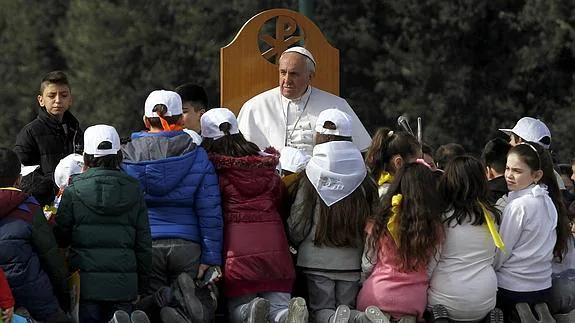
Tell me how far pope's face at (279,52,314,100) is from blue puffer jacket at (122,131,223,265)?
1.79m

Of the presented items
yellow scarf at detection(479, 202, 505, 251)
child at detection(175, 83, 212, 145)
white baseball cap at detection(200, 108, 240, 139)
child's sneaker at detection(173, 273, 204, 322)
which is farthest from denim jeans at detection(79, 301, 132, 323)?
yellow scarf at detection(479, 202, 505, 251)

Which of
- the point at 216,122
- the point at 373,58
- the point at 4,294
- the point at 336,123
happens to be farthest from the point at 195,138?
the point at 373,58

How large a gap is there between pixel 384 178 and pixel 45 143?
224 centimetres

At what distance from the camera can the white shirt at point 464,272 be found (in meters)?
6.57

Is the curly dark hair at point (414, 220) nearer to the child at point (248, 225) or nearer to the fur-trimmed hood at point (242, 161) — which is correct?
the child at point (248, 225)

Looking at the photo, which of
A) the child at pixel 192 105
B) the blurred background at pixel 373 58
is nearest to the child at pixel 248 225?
the child at pixel 192 105

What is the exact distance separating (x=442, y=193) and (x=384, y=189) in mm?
445

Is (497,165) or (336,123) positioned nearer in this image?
(336,123)

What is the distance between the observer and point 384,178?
7172 mm

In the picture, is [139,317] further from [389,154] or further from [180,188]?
[389,154]

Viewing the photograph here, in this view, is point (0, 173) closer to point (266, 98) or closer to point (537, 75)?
point (266, 98)

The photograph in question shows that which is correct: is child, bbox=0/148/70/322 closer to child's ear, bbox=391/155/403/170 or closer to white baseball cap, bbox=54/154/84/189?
white baseball cap, bbox=54/154/84/189

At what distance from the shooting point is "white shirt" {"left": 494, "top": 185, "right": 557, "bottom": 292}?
679 cm

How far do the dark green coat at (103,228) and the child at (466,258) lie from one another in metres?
1.69
